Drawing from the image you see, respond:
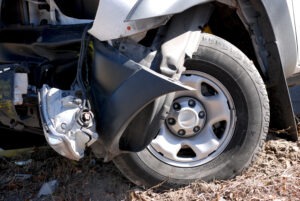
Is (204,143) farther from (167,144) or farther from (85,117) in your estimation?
(85,117)

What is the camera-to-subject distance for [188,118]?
3.78m

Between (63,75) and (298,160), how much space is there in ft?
6.10

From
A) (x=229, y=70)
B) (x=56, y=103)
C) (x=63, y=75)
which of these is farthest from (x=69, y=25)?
(x=229, y=70)

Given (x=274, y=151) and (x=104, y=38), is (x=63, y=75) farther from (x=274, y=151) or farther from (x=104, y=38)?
(x=274, y=151)

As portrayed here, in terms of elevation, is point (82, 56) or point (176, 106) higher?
point (82, 56)

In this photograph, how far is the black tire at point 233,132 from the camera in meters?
3.72

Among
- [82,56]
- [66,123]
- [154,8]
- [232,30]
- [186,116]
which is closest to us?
[154,8]

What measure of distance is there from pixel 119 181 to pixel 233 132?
35.3 inches

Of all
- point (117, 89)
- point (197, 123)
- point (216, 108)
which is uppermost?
point (117, 89)

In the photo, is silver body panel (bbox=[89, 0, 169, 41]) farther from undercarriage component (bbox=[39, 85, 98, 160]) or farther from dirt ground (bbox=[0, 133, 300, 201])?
dirt ground (bbox=[0, 133, 300, 201])

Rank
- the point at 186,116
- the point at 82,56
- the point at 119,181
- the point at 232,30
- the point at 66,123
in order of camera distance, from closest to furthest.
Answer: the point at 66,123, the point at 82,56, the point at 186,116, the point at 119,181, the point at 232,30

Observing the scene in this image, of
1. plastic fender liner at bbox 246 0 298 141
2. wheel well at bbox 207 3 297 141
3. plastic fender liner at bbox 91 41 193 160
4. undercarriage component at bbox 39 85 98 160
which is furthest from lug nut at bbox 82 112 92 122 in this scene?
plastic fender liner at bbox 246 0 298 141

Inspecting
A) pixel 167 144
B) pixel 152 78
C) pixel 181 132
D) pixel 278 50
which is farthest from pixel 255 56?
pixel 152 78

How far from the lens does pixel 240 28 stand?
4.06 metres
